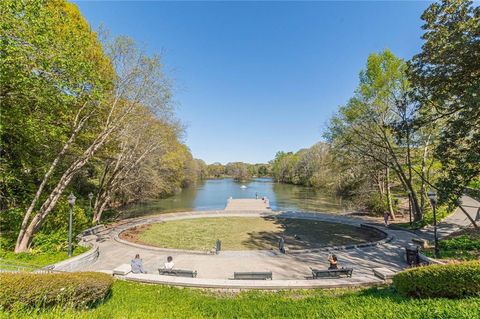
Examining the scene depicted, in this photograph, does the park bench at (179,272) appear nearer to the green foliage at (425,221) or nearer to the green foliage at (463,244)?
the green foliage at (463,244)

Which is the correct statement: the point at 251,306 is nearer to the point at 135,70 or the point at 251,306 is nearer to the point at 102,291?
the point at 102,291

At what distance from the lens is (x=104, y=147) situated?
1870 cm

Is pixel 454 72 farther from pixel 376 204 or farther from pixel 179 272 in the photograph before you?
pixel 376 204

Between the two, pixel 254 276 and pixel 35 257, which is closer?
pixel 254 276

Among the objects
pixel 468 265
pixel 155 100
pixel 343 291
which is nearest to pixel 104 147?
pixel 155 100

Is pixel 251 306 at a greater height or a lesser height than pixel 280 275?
greater

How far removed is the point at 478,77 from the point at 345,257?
32.5 ft

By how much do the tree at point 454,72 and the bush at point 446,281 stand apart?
668cm

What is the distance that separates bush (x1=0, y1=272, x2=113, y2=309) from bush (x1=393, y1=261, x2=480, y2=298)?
7.61 m

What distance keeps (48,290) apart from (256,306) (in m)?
4.79

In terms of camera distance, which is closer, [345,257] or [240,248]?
[345,257]

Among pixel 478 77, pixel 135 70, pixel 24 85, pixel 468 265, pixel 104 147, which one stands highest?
pixel 135 70

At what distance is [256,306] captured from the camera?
662cm

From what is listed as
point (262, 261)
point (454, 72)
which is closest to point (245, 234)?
point (262, 261)
